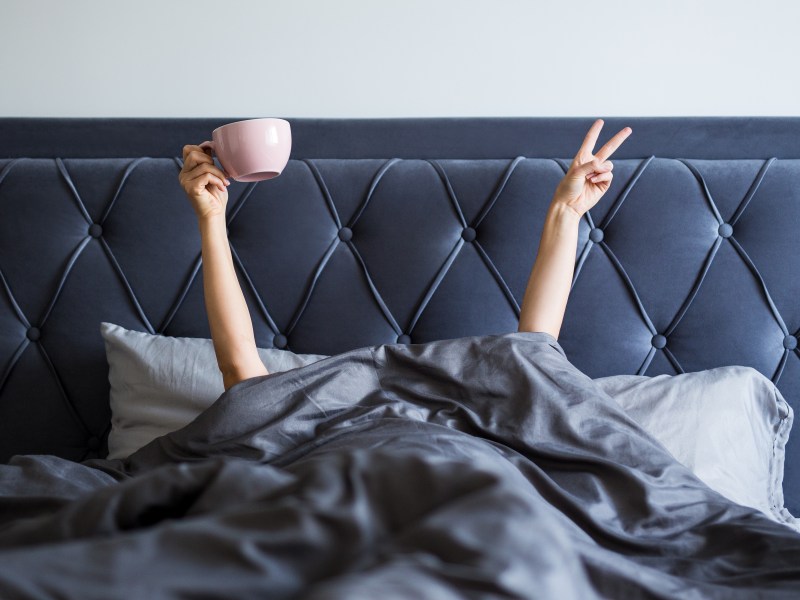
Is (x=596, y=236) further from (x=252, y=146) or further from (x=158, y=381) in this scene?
(x=158, y=381)

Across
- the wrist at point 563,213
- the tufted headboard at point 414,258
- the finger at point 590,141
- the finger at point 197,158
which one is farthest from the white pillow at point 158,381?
the finger at point 590,141

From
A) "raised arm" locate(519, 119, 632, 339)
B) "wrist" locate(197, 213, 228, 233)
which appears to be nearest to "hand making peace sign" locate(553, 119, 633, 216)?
"raised arm" locate(519, 119, 632, 339)

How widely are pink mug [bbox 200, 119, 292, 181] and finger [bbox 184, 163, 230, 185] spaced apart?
71mm

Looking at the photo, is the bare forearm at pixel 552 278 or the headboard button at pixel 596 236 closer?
the bare forearm at pixel 552 278

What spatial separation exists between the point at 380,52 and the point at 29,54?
0.82 m

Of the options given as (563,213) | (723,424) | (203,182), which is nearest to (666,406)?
(723,424)

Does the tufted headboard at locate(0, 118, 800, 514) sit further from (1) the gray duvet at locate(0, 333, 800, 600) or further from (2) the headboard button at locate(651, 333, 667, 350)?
(1) the gray duvet at locate(0, 333, 800, 600)

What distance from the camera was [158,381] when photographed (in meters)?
1.41

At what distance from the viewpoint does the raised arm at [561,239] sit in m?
1.36

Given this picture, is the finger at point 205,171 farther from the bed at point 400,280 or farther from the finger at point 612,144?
the finger at point 612,144

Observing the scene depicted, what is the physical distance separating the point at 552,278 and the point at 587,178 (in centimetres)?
21

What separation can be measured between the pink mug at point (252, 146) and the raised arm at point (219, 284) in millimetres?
103

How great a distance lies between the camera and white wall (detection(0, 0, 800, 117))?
1.67 m

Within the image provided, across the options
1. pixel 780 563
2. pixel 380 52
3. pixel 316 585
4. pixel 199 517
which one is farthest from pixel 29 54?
pixel 780 563
